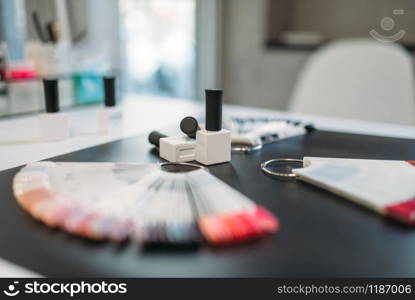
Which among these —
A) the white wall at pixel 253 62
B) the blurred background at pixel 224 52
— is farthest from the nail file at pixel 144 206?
the white wall at pixel 253 62

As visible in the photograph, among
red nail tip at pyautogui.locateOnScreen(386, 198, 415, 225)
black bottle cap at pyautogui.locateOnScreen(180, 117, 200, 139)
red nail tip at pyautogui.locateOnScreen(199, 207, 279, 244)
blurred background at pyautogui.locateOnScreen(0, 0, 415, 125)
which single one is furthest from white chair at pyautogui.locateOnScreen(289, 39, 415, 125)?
red nail tip at pyautogui.locateOnScreen(199, 207, 279, 244)

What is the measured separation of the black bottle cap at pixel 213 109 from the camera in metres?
0.70

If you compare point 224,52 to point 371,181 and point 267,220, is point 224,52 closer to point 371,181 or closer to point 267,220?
point 371,181

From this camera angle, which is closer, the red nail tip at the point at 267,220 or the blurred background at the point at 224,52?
the red nail tip at the point at 267,220

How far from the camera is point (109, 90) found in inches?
36.6

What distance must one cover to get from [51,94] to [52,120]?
2.4 inches

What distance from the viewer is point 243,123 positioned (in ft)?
3.38

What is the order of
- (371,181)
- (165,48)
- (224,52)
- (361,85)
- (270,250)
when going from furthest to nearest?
1. (224,52)
2. (165,48)
3. (361,85)
4. (371,181)
5. (270,250)

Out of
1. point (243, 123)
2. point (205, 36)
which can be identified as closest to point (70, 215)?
point (243, 123)

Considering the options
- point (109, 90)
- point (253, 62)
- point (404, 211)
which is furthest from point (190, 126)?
point (253, 62)

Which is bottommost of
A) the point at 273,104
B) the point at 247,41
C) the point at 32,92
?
the point at 273,104

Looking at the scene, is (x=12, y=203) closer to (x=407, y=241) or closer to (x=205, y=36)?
(x=407, y=241)

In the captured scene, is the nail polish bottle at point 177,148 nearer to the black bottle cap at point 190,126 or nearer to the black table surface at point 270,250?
the black bottle cap at point 190,126

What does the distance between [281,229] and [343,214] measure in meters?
0.10
